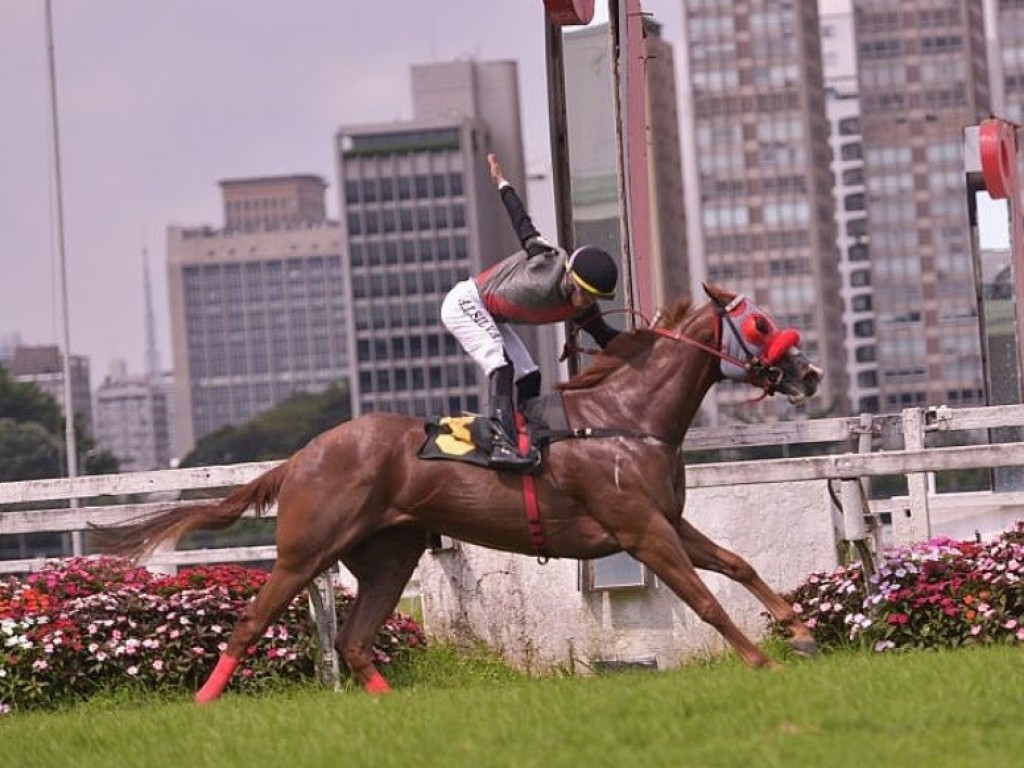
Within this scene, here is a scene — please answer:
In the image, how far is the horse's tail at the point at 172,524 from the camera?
13.1 meters

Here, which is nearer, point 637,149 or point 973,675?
point 973,675

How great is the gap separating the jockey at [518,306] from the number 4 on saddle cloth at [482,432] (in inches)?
3.1

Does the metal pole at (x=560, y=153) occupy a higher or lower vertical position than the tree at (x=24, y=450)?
higher

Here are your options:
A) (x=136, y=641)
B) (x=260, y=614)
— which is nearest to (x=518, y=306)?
(x=260, y=614)

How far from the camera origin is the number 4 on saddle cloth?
12523 millimetres

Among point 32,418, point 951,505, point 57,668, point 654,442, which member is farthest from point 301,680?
point 32,418

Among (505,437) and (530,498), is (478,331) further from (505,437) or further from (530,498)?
(530,498)

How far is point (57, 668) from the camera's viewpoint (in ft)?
46.0

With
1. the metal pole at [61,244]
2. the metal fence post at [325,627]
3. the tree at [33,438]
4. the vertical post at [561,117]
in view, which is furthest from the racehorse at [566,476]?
the tree at [33,438]

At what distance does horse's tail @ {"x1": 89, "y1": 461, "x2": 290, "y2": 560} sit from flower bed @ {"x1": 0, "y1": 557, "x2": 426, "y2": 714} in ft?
2.96

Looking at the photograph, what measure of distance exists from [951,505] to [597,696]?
458 inches

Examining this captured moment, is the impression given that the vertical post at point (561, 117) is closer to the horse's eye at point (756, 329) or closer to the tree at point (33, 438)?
the horse's eye at point (756, 329)

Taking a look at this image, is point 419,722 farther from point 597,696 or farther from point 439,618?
point 439,618

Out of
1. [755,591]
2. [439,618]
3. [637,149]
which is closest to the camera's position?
[755,591]
